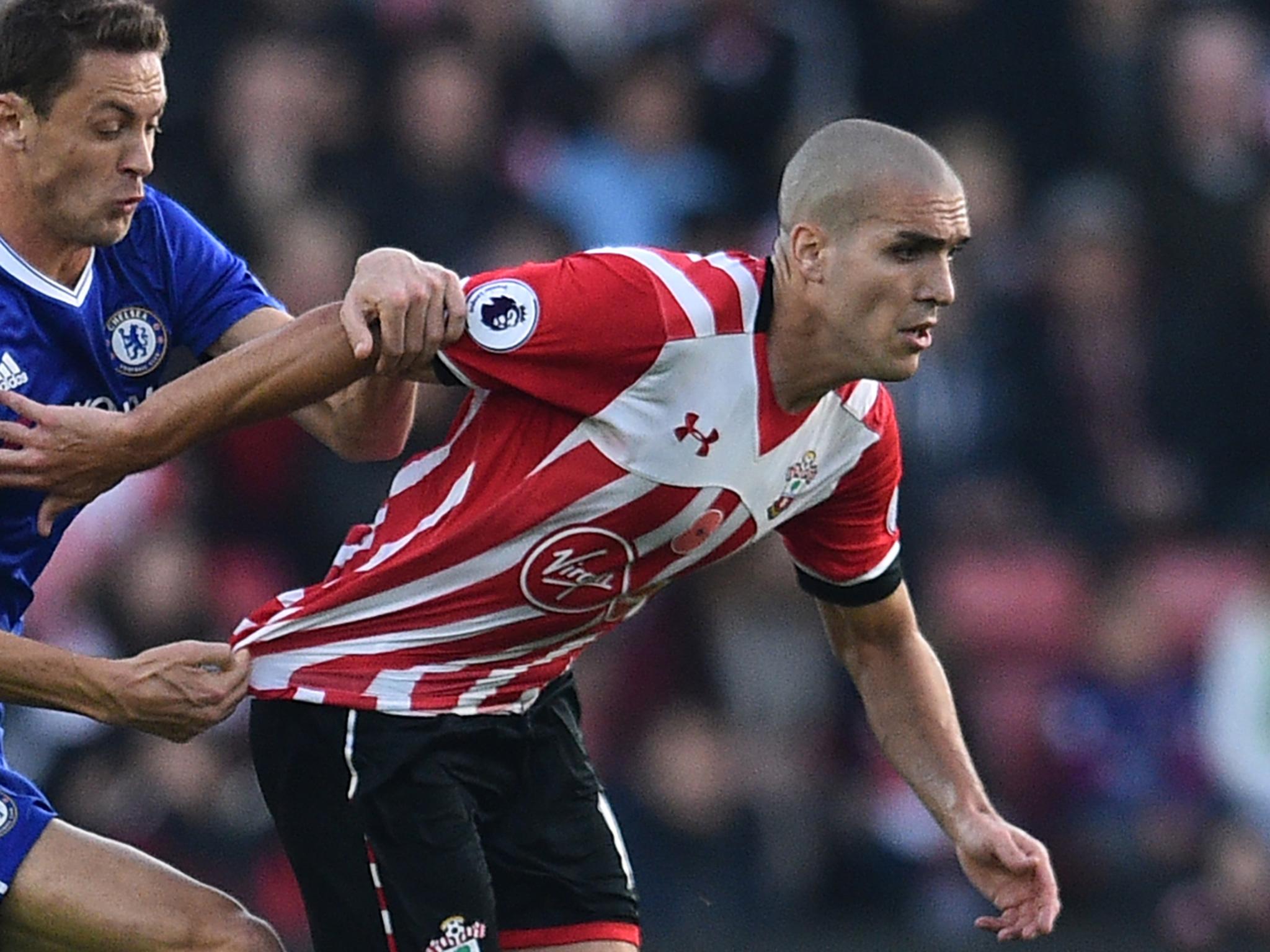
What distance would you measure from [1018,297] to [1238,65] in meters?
1.30

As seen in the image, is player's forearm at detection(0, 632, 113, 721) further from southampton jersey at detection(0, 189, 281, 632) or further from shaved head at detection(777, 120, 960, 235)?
shaved head at detection(777, 120, 960, 235)

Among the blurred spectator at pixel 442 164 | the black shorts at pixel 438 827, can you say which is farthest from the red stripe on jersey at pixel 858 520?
the blurred spectator at pixel 442 164

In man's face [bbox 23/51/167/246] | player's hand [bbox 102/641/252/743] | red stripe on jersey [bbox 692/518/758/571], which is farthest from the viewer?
red stripe on jersey [bbox 692/518/758/571]

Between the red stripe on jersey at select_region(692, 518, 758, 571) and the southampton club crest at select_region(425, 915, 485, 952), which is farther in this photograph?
the red stripe on jersey at select_region(692, 518, 758, 571)

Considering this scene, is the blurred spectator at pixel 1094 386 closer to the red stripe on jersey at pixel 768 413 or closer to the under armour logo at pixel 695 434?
the red stripe on jersey at pixel 768 413

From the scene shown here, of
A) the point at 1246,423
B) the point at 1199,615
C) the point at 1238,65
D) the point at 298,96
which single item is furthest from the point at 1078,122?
the point at 298,96

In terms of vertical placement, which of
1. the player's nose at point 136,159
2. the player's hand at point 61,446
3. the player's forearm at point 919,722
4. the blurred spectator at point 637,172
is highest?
the blurred spectator at point 637,172

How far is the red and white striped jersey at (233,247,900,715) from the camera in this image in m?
4.75

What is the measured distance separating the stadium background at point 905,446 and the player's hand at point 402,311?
4.01 metres

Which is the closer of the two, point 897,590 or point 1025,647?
point 897,590

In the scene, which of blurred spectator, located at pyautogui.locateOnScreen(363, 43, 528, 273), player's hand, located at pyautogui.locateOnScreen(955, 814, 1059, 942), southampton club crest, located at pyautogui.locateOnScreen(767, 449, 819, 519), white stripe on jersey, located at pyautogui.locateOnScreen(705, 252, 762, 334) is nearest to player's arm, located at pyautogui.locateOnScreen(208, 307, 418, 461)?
white stripe on jersey, located at pyautogui.locateOnScreen(705, 252, 762, 334)

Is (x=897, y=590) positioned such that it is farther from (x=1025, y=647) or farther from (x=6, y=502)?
(x=1025, y=647)

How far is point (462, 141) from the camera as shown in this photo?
30.8ft

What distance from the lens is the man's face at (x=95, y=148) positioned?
4793 mm
